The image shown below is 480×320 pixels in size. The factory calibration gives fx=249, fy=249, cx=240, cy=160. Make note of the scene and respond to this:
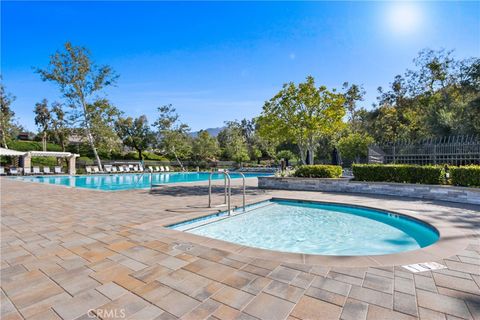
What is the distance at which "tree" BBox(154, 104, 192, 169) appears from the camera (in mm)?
28031

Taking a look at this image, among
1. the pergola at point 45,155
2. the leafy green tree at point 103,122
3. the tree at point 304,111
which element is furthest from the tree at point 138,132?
the tree at point 304,111

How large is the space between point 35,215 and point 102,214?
4.80 ft

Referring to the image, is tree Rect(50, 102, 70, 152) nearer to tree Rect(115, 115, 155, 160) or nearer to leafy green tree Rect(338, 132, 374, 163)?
tree Rect(115, 115, 155, 160)

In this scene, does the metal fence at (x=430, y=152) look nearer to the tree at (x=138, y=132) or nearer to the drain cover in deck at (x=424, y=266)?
the drain cover in deck at (x=424, y=266)

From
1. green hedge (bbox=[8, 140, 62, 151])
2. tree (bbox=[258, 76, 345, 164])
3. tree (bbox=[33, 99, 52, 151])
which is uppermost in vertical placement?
tree (bbox=[33, 99, 52, 151])

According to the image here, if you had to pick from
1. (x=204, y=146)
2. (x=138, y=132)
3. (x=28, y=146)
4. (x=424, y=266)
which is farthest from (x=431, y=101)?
(x=28, y=146)

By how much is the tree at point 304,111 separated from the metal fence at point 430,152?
2.20m

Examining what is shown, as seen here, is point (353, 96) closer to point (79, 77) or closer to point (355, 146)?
point (355, 146)

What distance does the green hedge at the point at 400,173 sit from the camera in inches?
321

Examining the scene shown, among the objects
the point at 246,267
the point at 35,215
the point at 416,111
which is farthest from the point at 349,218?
the point at 416,111

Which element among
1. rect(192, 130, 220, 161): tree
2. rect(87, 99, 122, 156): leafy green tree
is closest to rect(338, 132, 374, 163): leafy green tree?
rect(192, 130, 220, 161): tree

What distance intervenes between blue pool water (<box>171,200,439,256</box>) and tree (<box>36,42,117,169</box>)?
22.1 metres

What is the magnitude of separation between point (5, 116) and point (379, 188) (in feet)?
112

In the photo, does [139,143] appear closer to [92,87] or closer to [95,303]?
[92,87]
